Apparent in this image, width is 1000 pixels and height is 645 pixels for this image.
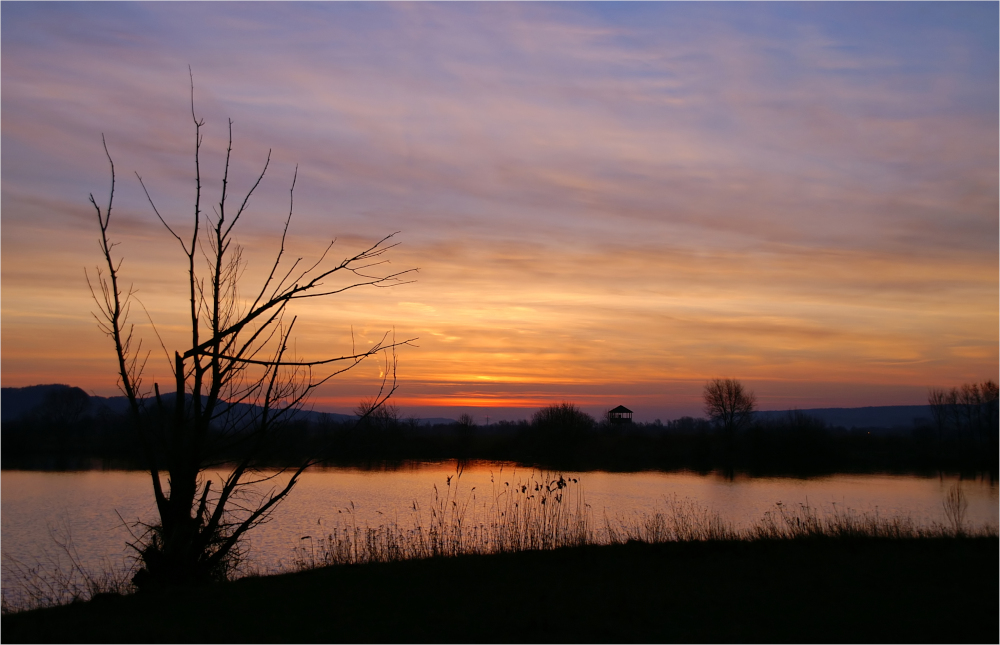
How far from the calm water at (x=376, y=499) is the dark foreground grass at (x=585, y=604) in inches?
220

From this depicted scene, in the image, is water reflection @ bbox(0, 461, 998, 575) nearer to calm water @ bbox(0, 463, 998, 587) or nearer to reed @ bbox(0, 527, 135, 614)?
calm water @ bbox(0, 463, 998, 587)

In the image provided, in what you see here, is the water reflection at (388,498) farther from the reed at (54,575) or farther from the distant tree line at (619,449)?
the distant tree line at (619,449)

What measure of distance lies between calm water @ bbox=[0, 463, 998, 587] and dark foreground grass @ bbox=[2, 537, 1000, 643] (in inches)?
220

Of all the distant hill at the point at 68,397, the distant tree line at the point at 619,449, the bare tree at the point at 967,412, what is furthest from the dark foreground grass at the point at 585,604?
the bare tree at the point at 967,412

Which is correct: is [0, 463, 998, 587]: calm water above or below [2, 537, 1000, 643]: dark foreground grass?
below

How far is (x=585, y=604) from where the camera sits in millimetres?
6797

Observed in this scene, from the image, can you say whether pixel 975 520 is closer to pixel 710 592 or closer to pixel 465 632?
pixel 710 592

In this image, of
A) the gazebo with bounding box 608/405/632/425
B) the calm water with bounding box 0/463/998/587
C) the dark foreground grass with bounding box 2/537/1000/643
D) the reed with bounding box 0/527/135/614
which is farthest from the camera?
the gazebo with bounding box 608/405/632/425

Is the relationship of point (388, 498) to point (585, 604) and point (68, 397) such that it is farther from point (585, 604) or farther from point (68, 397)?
point (68, 397)

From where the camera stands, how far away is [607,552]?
373 inches

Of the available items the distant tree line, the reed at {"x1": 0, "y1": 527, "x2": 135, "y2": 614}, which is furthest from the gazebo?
the reed at {"x1": 0, "y1": 527, "x2": 135, "y2": 614}

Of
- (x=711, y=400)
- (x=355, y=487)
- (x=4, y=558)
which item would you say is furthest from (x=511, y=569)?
(x=711, y=400)

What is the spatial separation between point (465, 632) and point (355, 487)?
22530 mm

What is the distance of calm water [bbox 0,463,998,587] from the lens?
56.9 ft
